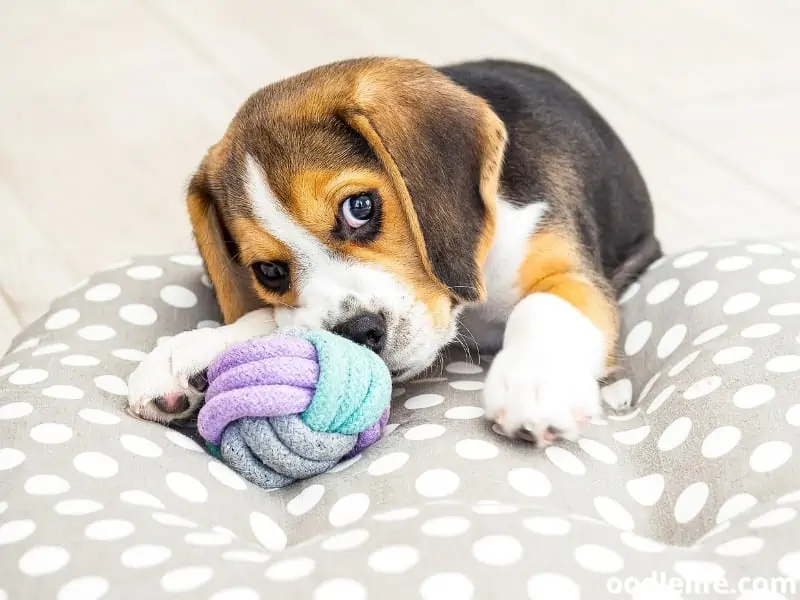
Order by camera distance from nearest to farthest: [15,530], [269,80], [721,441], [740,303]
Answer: [15,530] < [721,441] < [740,303] < [269,80]

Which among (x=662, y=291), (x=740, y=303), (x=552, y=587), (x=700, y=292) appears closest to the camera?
(x=552, y=587)

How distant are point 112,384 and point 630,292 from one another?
1.41 metres

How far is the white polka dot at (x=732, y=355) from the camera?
8.03 feet

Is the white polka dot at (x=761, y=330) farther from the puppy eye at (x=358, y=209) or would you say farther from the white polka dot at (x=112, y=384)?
the white polka dot at (x=112, y=384)

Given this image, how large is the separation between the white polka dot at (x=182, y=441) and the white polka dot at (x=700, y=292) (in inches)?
50.9

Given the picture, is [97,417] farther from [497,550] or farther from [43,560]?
[497,550]

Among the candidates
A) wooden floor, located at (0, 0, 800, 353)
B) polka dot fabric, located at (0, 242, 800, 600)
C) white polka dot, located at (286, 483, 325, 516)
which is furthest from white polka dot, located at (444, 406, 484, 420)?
wooden floor, located at (0, 0, 800, 353)

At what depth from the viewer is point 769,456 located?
212 centimetres

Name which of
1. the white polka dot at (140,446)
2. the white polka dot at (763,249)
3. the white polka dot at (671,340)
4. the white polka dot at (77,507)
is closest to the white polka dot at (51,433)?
the white polka dot at (140,446)

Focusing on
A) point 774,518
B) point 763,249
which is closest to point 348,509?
point 774,518

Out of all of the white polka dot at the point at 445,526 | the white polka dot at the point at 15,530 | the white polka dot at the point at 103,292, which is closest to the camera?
the white polka dot at the point at 445,526

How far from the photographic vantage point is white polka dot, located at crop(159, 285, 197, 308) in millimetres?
2930

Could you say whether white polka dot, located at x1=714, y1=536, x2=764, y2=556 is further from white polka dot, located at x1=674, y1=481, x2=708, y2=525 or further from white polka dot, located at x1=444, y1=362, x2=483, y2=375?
white polka dot, located at x1=444, y1=362, x2=483, y2=375

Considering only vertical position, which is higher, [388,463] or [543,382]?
[543,382]
